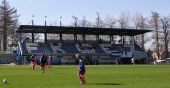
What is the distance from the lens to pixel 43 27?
9312cm

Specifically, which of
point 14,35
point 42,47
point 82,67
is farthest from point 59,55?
point 82,67

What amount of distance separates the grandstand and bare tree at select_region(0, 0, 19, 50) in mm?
14217

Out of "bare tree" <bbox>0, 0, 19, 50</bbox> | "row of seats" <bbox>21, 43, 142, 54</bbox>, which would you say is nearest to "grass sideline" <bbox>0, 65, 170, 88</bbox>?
"row of seats" <bbox>21, 43, 142, 54</bbox>

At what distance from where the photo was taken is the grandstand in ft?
310

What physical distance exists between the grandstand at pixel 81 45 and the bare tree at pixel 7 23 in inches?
560

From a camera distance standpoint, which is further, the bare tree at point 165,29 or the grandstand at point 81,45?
the bare tree at point 165,29

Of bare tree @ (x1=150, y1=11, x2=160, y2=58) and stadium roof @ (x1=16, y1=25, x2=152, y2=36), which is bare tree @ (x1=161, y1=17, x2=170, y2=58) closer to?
bare tree @ (x1=150, y1=11, x2=160, y2=58)

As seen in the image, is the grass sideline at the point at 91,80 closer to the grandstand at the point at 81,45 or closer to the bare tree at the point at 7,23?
the grandstand at the point at 81,45

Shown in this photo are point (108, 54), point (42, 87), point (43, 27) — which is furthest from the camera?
point (108, 54)

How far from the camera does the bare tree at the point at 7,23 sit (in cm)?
11525

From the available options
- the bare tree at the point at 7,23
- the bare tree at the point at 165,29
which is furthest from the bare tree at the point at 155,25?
the bare tree at the point at 7,23

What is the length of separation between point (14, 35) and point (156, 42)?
41.5m

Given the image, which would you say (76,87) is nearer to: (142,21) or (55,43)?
(55,43)

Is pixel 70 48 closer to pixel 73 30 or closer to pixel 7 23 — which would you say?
pixel 73 30
